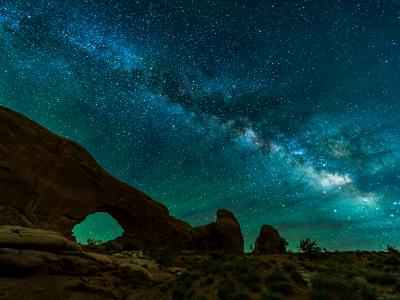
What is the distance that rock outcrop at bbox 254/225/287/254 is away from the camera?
138 feet

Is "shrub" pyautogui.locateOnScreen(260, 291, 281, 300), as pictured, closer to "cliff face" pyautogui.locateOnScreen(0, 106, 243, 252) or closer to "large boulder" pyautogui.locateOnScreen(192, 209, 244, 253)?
"cliff face" pyautogui.locateOnScreen(0, 106, 243, 252)

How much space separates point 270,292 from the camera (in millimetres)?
13336

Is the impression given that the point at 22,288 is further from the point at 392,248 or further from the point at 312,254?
the point at 392,248

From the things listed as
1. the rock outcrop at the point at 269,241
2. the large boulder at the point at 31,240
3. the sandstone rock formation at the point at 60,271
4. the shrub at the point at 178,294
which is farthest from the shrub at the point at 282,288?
the rock outcrop at the point at 269,241

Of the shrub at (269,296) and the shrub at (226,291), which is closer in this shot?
the shrub at (269,296)

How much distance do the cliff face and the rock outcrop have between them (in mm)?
3382

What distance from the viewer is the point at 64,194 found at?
101 feet

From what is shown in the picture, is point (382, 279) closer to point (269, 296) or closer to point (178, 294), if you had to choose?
point (269, 296)

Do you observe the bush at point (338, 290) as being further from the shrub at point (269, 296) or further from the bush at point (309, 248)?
the bush at point (309, 248)

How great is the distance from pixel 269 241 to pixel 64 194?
3026 cm

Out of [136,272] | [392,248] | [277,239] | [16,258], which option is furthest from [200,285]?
[392,248]

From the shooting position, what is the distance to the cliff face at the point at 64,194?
2567cm

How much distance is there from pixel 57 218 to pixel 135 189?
41.9ft

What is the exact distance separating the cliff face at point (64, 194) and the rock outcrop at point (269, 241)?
338cm
